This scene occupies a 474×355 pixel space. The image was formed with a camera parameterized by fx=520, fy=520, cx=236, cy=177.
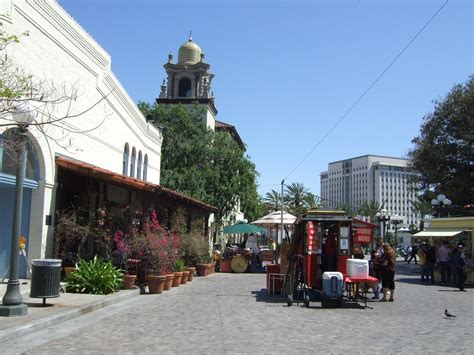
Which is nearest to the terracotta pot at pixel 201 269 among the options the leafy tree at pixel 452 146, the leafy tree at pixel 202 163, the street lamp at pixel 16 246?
the leafy tree at pixel 202 163

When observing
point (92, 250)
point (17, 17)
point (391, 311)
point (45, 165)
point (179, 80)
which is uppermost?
point (179, 80)

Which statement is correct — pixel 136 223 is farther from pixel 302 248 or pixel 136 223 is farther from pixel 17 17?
pixel 17 17

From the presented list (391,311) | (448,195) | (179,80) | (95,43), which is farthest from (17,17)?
(179,80)

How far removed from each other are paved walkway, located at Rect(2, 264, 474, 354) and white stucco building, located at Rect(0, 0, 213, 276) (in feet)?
13.1

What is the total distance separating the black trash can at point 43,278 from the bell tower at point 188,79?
36.8 meters

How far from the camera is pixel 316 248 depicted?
47.9 feet

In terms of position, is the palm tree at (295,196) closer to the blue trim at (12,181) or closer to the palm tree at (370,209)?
the palm tree at (370,209)

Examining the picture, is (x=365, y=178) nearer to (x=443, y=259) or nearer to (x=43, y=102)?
(x=443, y=259)

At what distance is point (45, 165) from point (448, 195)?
2682cm

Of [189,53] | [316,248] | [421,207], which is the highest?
[189,53]

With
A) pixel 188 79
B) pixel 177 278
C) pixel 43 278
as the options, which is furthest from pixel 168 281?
pixel 188 79

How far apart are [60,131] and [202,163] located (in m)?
20.2

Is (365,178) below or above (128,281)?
above

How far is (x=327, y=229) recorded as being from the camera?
15398 mm
